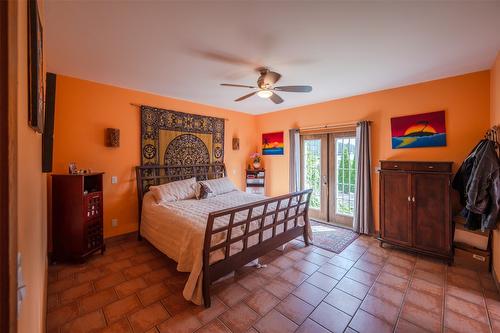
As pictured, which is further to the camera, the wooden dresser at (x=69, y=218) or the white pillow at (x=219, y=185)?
the white pillow at (x=219, y=185)

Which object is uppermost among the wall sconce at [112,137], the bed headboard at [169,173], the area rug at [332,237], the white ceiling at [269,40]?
the white ceiling at [269,40]

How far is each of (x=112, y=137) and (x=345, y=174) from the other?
4376 mm

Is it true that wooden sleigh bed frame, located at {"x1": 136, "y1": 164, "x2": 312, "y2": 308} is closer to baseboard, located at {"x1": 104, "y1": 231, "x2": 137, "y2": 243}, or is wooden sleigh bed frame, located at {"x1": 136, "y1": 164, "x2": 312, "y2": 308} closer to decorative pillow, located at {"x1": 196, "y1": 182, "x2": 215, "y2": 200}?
baseboard, located at {"x1": 104, "y1": 231, "x2": 137, "y2": 243}

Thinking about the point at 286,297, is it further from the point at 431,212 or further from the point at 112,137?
the point at 112,137

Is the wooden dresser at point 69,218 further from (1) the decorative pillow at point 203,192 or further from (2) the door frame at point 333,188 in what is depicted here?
(2) the door frame at point 333,188

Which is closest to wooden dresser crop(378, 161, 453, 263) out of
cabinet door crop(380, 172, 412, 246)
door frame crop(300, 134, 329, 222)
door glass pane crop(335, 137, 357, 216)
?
cabinet door crop(380, 172, 412, 246)

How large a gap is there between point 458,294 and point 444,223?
955mm

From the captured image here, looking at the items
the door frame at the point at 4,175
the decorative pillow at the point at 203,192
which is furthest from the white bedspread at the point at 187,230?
the door frame at the point at 4,175

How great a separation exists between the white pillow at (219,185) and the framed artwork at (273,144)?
5.26 feet

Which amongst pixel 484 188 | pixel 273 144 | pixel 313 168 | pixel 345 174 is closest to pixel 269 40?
pixel 484 188

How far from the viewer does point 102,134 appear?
351 centimetres

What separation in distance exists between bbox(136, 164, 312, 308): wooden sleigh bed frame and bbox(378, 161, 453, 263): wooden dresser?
130cm

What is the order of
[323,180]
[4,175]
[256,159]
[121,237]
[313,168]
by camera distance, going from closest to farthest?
[4,175], [121,237], [323,180], [313,168], [256,159]

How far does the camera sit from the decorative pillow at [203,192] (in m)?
4.09
